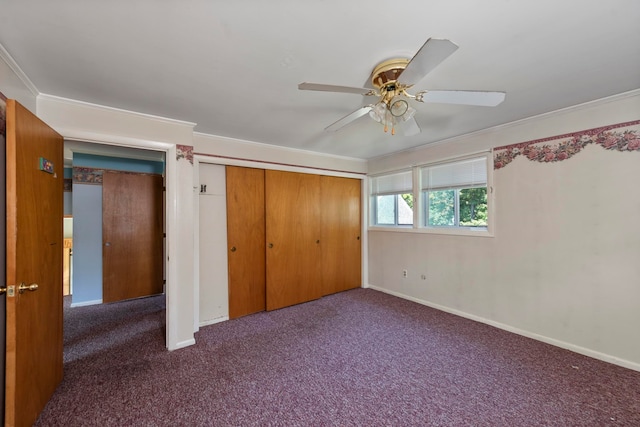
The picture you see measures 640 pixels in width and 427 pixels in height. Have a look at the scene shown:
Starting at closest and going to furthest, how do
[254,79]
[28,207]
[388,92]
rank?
[28,207]
[388,92]
[254,79]

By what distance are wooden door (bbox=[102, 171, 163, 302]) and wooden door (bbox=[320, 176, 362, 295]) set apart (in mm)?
2789

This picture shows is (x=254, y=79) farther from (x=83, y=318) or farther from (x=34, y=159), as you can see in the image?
(x=83, y=318)

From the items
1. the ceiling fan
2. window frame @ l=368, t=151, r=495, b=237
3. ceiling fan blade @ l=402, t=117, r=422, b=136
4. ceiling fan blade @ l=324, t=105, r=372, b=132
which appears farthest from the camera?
window frame @ l=368, t=151, r=495, b=237

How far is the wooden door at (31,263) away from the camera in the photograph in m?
1.36

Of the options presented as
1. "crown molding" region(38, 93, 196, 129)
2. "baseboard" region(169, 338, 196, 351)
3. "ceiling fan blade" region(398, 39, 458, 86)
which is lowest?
"baseboard" region(169, 338, 196, 351)

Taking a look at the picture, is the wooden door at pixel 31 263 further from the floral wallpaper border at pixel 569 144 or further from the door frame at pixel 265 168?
the floral wallpaper border at pixel 569 144

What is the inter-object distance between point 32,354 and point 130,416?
704 mm

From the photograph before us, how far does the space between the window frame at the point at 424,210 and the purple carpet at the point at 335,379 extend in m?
1.13

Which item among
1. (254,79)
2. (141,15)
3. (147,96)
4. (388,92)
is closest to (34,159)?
(147,96)

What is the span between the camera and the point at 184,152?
2637mm

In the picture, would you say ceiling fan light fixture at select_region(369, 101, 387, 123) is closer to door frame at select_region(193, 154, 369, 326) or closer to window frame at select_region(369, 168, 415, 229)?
door frame at select_region(193, 154, 369, 326)

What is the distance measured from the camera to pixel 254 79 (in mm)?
1836

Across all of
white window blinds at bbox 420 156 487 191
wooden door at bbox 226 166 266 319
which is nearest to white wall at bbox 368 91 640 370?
white window blinds at bbox 420 156 487 191

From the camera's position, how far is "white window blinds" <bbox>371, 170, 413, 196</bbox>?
3977mm
